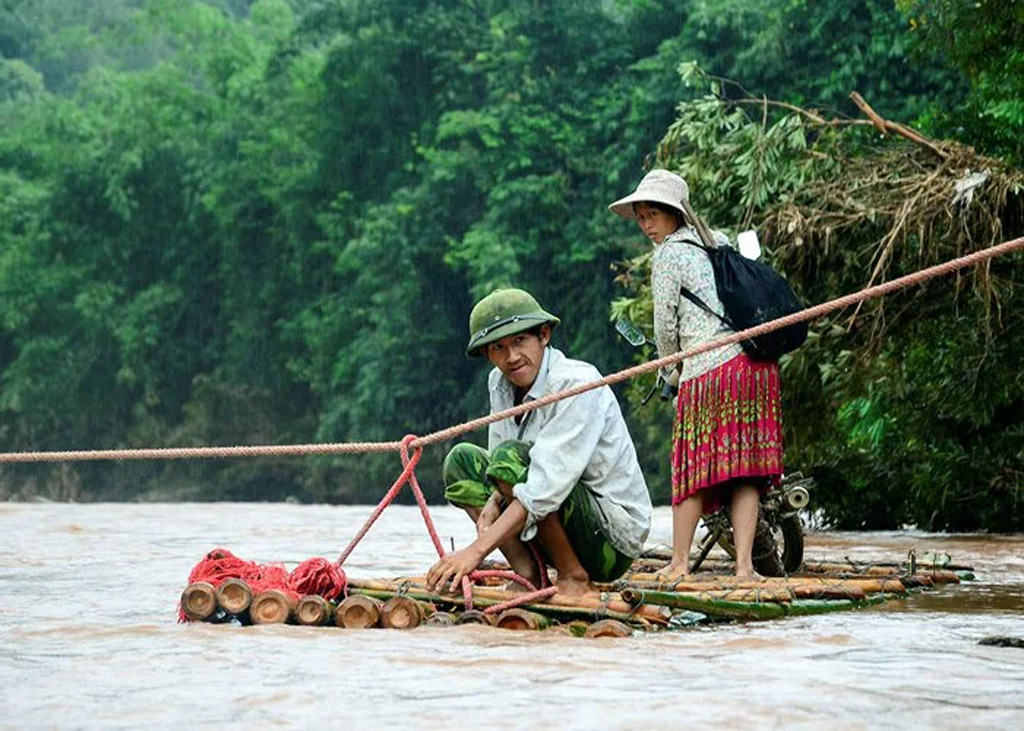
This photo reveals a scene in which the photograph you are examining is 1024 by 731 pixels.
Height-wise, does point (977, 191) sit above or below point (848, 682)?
above

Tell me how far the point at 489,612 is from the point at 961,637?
1506 mm

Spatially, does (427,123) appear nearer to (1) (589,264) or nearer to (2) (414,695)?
(1) (589,264)

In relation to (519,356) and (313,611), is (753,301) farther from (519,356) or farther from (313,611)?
(313,611)

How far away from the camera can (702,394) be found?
7.14m

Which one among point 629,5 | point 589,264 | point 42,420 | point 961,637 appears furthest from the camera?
point 42,420

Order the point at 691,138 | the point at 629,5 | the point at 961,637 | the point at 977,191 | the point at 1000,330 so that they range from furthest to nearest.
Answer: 1. the point at 629,5
2. the point at 691,138
3. the point at 1000,330
4. the point at 977,191
5. the point at 961,637

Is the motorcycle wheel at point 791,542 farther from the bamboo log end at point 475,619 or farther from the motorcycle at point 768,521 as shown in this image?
the bamboo log end at point 475,619

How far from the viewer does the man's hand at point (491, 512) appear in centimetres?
605

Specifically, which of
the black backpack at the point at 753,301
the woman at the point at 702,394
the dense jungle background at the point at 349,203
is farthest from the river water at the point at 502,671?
the dense jungle background at the point at 349,203

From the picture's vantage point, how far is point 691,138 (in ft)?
43.8

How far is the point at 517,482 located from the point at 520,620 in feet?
1.49

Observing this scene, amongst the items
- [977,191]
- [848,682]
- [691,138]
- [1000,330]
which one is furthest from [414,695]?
[691,138]

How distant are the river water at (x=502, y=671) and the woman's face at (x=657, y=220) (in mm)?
1703

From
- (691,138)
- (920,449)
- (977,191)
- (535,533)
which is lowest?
(535,533)
